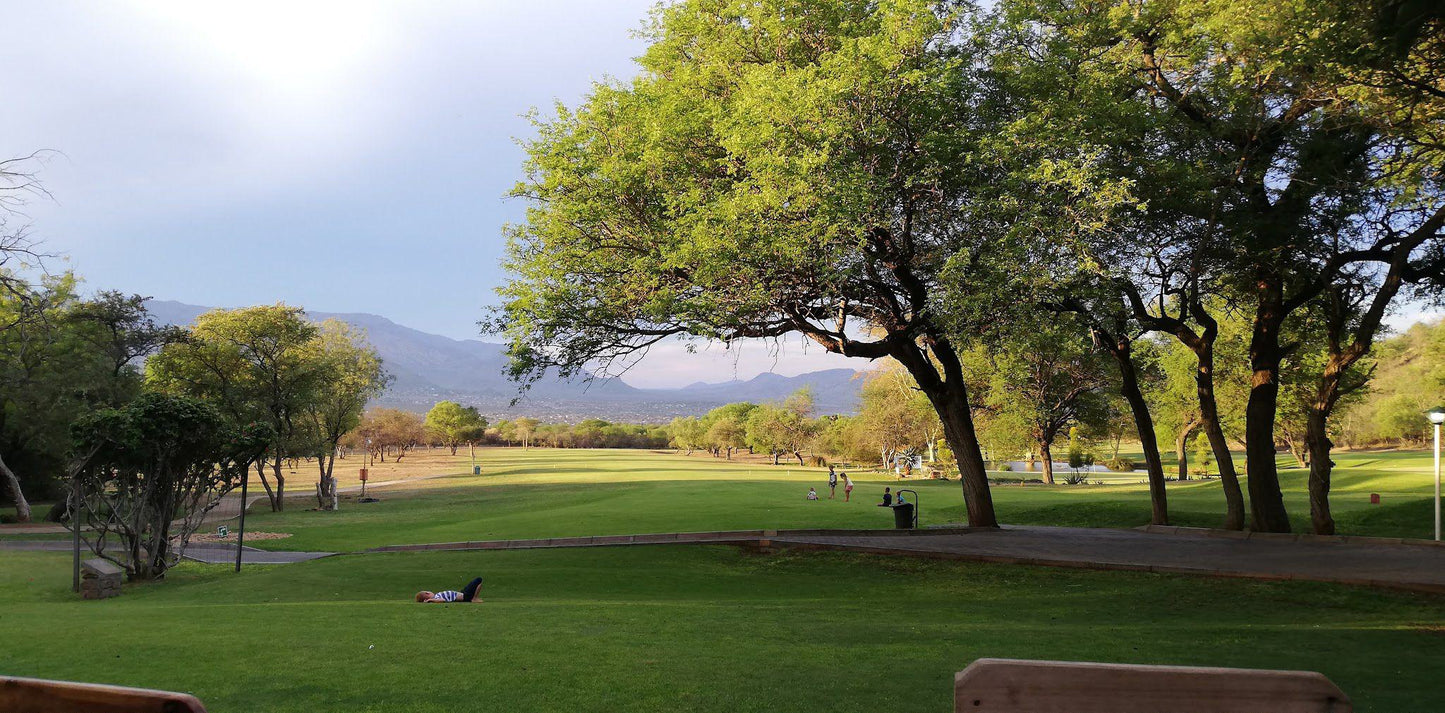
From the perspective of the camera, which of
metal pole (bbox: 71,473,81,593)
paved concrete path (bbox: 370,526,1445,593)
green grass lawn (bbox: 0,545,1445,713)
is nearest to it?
green grass lawn (bbox: 0,545,1445,713)

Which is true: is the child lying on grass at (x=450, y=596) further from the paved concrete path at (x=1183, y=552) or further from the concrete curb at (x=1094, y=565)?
the paved concrete path at (x=1183, y=552)

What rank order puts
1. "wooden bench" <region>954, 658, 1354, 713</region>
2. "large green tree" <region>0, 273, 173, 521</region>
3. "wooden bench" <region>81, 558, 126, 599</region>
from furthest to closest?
"large green tree" <region>0, 273, 173, 521</region>, "wooden bench" <region>81, 558, 126, 599</region>, "wooden bench" <region>954, 658, 1354, 713</region>

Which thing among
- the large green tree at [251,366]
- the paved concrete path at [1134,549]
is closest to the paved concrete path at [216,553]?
the paved concrete path at [1134,549]

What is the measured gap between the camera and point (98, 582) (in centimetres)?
1708

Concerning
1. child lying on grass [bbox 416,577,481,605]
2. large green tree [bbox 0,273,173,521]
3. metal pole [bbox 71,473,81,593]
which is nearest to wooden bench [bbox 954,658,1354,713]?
child lying on grass [bbox 416,577,481,605]

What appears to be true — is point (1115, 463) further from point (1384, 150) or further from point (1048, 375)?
point (1384, 150)

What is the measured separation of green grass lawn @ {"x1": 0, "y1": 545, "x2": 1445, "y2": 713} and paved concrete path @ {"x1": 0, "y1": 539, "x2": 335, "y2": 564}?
5.45 meters

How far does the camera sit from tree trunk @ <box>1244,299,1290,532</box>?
21.7 metres

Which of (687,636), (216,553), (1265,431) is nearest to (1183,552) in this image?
(1265,431)

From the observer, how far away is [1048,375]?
178 ft

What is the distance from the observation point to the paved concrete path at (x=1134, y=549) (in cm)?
1569

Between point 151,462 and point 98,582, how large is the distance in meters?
3.09

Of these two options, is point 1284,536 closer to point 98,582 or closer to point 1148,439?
point 1148,439

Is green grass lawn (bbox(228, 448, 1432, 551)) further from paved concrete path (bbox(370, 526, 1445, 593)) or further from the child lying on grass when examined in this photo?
the child lying on grass
